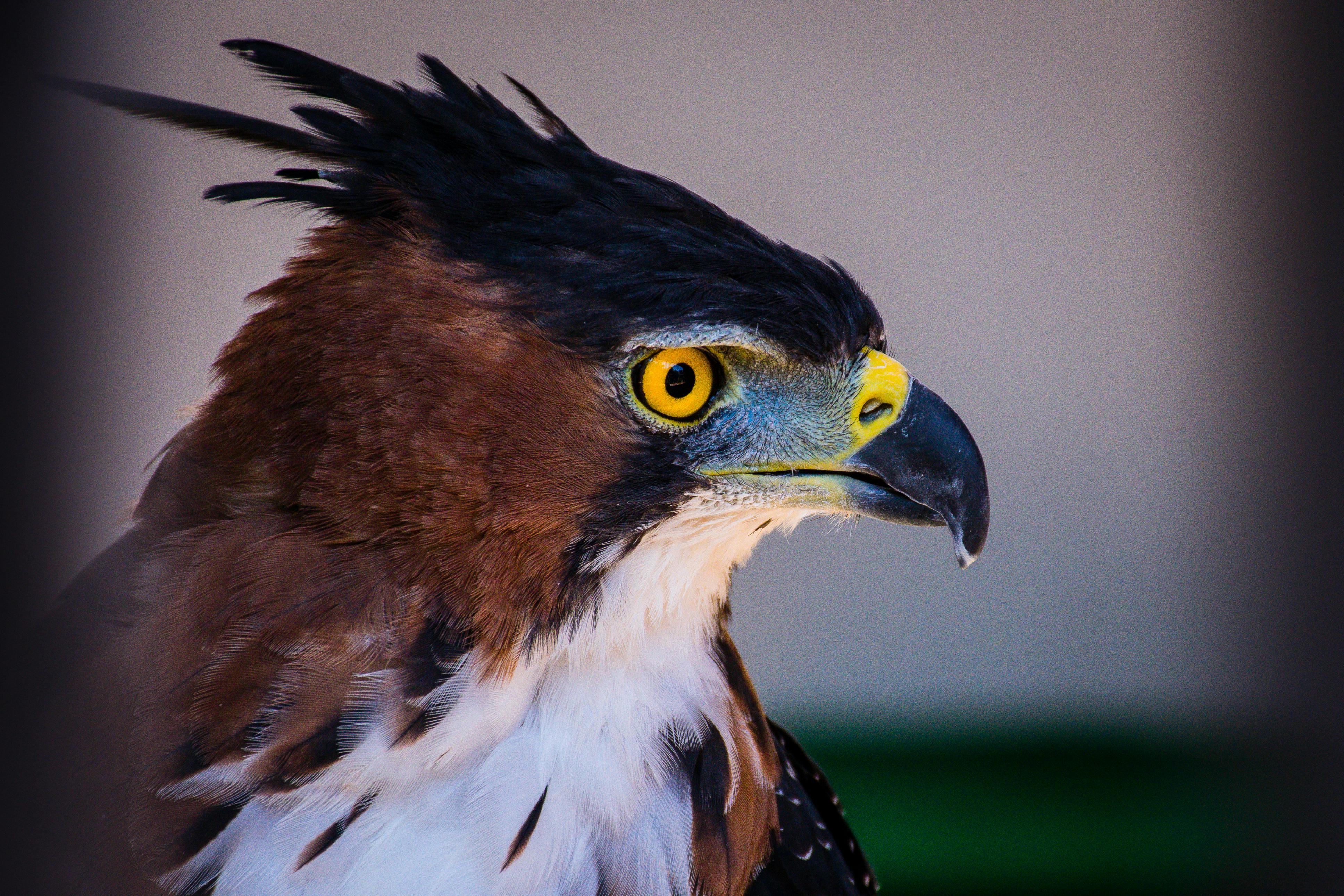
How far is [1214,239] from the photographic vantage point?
11.3ft

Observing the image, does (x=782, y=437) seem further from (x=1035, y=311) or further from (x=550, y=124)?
(x=1035, y=311)

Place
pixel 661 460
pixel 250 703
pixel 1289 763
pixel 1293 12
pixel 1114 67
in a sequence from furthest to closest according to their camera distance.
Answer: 1. pixel 1114 67
2. pixel 1289 763
3. pixel 1293 12
4. pixel 661 460
5. pixel 250 703

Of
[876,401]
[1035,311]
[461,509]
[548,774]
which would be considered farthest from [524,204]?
[1035,311]

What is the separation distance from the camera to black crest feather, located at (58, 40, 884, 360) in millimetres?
1047

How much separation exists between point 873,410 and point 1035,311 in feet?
8.58

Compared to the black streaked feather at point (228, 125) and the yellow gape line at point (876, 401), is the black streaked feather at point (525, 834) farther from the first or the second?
the black streaked feather at point (228, 125)

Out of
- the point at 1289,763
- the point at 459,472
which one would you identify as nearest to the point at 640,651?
the point at 459,472

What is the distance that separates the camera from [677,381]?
110 centimetres

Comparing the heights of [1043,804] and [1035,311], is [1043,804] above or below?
below

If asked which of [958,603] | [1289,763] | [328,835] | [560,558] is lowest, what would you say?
[1289,763]

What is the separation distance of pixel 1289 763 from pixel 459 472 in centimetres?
276

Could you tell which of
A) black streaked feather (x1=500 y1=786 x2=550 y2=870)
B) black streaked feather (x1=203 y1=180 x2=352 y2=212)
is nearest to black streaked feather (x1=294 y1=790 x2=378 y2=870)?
black streaked feather (x1=500 y1=786 x2=550 y2=870)

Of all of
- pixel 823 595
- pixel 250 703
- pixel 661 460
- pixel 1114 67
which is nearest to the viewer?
pixel 250 703

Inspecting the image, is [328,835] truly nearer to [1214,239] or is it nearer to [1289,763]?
[1289,763]
